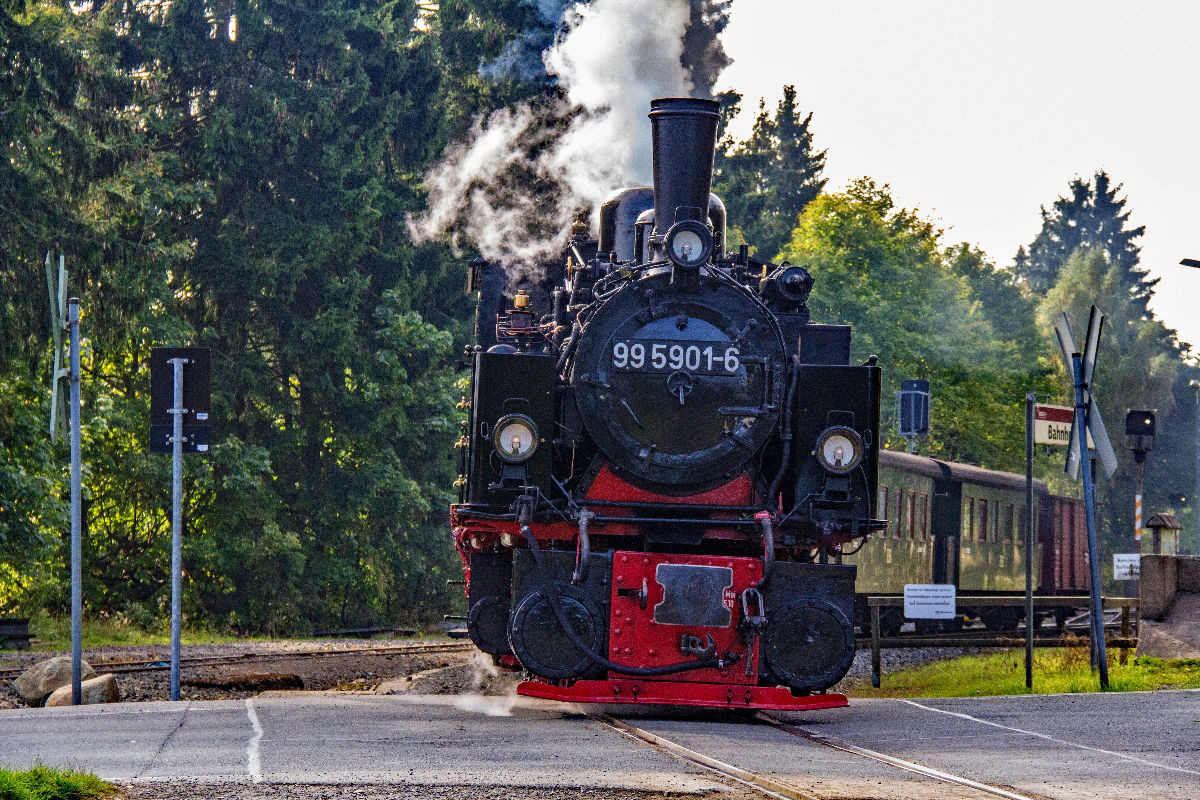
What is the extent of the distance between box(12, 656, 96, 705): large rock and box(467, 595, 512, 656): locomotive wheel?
4866 millimetres

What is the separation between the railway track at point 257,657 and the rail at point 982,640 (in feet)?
15.5

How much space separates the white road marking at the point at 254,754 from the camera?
7.63 m

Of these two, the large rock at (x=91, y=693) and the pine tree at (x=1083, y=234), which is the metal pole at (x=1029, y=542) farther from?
the pine tree at (x=1083, y=234)

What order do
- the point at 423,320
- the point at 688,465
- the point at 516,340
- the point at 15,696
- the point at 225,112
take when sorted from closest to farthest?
the point at 688,465 → the point at 516,340 → the point at 15,696 → the point at 225,112 → the point at 423,320

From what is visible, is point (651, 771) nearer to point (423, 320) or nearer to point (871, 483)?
point (871, 483)

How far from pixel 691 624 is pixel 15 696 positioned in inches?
302

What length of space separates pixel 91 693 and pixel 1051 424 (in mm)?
10438

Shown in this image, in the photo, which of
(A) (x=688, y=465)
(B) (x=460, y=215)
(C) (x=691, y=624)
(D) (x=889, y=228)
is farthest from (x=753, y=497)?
(D) (x=889, y=228)

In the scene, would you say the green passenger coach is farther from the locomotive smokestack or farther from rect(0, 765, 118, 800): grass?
rect(0, 765, 118, 800): grass

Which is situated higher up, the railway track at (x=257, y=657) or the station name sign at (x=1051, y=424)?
the station name sign at (x=1051, y=424)

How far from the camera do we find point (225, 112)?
29578 mm

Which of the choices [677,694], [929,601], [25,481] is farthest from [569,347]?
[25,481]

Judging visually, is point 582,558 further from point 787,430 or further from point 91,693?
point 91,693

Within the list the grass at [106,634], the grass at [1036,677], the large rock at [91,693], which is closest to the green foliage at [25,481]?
the grass at [106,634]
